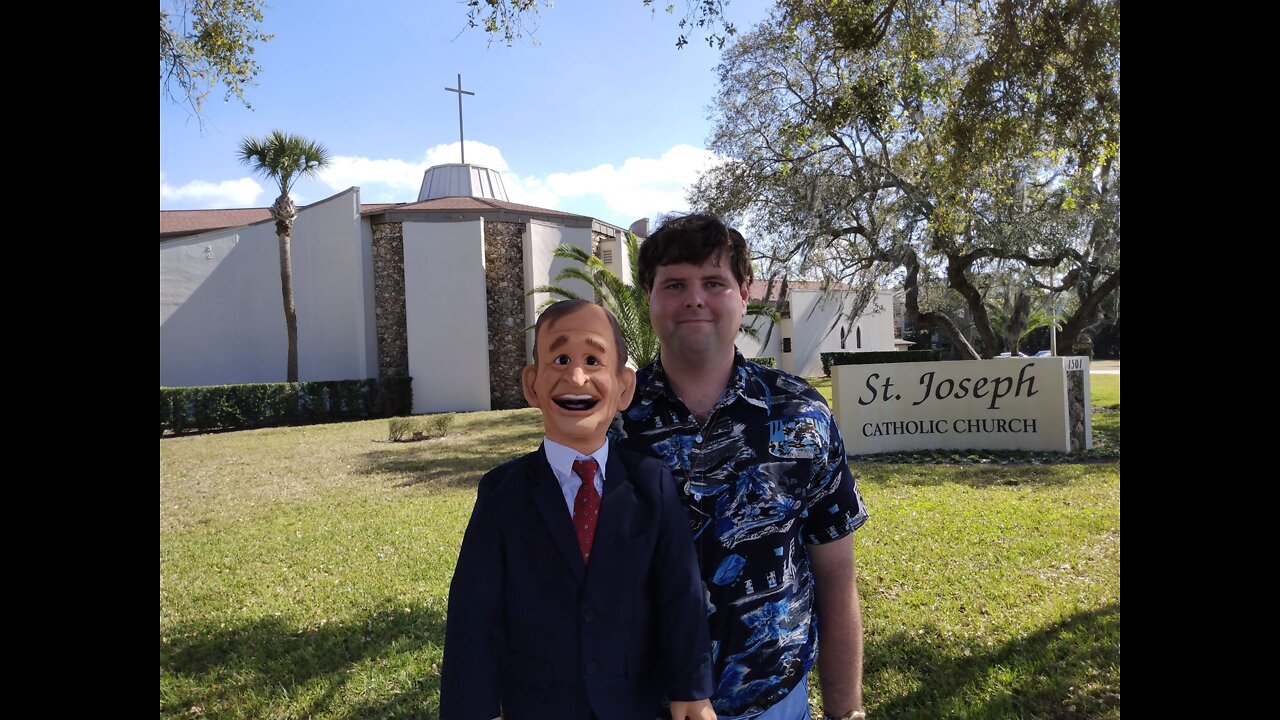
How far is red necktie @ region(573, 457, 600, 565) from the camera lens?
1.60 m

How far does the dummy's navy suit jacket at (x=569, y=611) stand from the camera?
147 centimetres

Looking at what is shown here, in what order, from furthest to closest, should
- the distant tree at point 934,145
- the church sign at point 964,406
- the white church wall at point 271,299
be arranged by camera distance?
the white church wall at point 271,299 → the church sign at point 964,406 → the distant tree at point 934,145

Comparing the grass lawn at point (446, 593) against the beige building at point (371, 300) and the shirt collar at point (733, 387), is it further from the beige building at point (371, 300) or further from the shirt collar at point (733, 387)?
the beige building at point (371, 300)

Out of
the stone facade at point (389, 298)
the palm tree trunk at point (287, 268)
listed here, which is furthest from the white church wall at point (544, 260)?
the palm tree trunk at point (287, 268)

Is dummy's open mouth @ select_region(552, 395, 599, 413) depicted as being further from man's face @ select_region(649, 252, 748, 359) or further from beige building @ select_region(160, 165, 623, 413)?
beige building @ select_region(160, 165, 623, 413)

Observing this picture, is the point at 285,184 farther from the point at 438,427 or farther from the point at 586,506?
the point at 586,506

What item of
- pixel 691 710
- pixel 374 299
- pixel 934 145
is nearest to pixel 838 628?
pixel 691 710

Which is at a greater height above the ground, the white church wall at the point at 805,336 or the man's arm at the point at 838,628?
the white church wall at the point at 805,336

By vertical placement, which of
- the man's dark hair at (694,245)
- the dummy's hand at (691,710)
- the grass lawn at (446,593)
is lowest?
the grass lawn at (446,593)

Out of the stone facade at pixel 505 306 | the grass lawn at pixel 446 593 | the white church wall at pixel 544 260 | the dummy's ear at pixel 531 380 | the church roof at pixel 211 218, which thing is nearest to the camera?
the dummy's ear at pixel 531 380

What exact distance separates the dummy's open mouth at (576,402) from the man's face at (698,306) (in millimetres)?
317

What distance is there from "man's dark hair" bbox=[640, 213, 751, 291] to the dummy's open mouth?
445 millimetres
